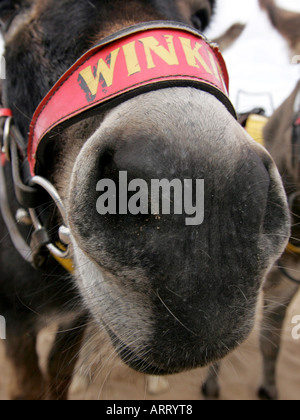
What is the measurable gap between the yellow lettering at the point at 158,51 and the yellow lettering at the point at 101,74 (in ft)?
0.30

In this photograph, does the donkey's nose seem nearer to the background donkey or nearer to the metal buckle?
the metal buckle

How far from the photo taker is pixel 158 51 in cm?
99

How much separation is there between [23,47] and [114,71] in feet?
1.80

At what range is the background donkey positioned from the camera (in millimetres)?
1949

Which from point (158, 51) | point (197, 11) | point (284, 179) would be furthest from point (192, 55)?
point (284, 179)

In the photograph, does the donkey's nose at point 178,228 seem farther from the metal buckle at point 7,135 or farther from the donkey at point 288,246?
the donkey at point 288,246

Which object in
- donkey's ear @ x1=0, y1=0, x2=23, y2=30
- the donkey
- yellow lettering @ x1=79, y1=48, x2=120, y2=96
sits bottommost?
the donkey

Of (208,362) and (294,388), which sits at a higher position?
(208,362)

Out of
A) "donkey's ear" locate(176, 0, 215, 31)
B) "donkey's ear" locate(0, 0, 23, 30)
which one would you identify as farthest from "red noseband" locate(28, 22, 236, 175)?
"donkey's ear" locate(0, 0, 23, 30)

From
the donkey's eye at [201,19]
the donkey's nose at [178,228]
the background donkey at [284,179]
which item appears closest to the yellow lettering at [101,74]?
the donkey's nose at [178,228]

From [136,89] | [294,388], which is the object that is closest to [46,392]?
[136,89]

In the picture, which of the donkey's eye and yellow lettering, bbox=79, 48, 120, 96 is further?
the donkey's eye

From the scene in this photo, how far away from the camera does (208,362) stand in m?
0.88

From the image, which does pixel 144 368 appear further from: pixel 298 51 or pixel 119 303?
pixel 298 51
